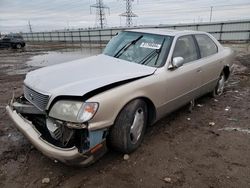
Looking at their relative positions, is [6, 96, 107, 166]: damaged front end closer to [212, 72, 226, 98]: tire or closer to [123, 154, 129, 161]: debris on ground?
[123, 154, 129, 161]: debris on ground

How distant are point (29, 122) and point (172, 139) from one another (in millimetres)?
2128

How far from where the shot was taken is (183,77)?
3.83 meters

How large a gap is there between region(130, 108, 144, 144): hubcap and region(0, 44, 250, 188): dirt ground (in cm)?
23

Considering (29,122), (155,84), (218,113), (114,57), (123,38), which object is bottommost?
(218,113)

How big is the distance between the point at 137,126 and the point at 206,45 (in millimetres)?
2768

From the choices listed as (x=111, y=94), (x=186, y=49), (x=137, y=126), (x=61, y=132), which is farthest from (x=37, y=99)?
(x=186, y=49)

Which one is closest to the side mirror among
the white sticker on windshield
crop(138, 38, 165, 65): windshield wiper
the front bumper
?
crop(138, 38, 165, 65): windshield wiper

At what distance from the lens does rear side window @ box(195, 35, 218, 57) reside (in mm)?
4593

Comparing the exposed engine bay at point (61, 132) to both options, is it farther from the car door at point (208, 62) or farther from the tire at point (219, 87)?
the tire at point (219, 87)

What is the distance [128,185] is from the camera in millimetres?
2582

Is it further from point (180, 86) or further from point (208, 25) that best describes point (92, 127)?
point (208, 25)

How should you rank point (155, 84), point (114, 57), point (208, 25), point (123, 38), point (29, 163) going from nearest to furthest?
point (29, 163), point (155, 84), point (114, 57), point (123, 38), point (208, 25)

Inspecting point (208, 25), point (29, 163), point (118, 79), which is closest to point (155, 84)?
point (118, 79)

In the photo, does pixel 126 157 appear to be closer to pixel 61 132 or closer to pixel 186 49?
pixel 61 132
